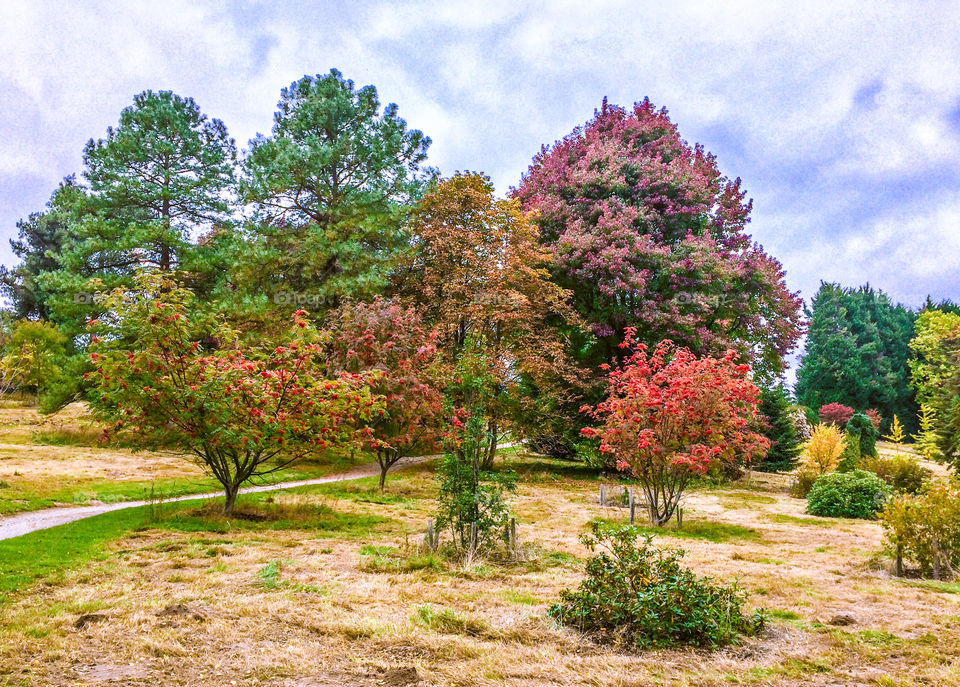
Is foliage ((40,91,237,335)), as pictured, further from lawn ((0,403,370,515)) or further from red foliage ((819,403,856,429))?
red foliage ((819,403,856,429))

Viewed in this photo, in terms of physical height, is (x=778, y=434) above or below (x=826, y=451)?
above

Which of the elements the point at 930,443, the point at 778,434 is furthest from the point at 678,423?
the point at 930,443

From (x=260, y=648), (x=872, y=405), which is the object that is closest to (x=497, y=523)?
(x=260, y=648)

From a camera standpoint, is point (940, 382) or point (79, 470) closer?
point (79, 470)

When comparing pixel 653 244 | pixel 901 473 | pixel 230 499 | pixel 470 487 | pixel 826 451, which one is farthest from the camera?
pixel 826 451

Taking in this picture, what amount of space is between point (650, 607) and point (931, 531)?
4.73m

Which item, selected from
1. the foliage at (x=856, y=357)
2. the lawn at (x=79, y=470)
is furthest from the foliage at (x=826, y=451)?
the foliage at (x=856, y=357)

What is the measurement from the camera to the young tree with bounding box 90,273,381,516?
828 cm

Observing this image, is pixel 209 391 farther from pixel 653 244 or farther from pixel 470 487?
pixel 653 244

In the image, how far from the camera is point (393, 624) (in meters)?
4.30

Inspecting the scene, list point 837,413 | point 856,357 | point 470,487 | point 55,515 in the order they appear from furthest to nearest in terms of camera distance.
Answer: point 856,357, point 837,413, point 55,515, point 470,487

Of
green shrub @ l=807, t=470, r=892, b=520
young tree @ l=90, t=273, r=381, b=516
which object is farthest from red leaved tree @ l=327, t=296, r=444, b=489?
green shrub @ l=807, t=470, r=892, b=520

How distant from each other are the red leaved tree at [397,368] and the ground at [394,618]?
13.4 ft

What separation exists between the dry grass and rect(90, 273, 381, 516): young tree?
1619 millimetres
